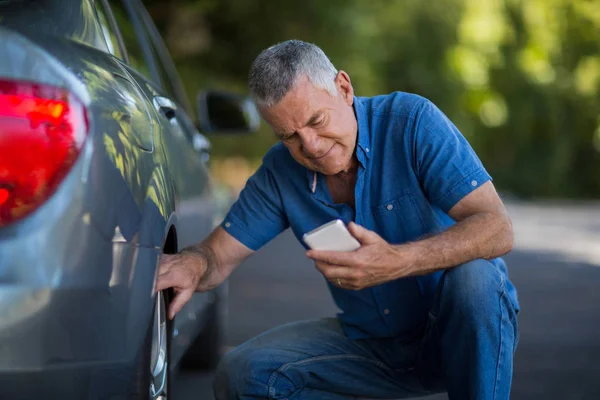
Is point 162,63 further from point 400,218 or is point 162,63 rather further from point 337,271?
point 337,271

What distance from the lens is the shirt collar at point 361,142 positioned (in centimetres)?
304

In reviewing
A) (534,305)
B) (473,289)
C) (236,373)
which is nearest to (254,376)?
(236,373)

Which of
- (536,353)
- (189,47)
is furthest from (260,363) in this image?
(189,47)

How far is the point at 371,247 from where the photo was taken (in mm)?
2594

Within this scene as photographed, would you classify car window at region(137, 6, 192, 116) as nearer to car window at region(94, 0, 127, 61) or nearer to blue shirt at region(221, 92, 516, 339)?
car window at region(94, 0, 127, 61)

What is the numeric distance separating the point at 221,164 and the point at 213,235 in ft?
55.4

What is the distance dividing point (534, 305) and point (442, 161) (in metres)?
4.72

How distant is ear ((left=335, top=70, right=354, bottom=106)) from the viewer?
3010 mm

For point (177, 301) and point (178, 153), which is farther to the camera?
point (178, 153)

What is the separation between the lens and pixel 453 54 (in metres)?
25.8

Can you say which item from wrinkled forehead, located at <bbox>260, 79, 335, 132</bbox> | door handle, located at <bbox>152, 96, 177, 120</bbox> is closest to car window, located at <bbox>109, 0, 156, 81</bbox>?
door handle, located at <bbox>152, 96, 177, 120</bbox>

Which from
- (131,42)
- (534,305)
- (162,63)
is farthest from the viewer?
(534,305)

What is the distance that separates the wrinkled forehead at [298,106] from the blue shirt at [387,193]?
0.23 meters

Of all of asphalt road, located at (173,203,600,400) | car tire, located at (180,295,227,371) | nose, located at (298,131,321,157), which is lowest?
asphalt road, located at (173,203,600,400)
